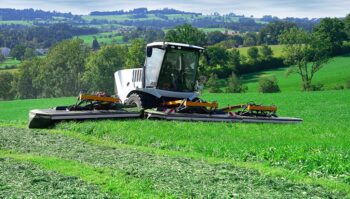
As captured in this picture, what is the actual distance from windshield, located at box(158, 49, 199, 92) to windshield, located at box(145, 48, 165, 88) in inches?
7.1

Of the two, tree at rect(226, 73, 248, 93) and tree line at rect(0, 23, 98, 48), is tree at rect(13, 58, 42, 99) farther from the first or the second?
tree line at rect(0, 23, 98, 48)

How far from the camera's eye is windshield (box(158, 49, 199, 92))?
19.8 meters

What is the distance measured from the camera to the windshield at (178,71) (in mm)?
19844

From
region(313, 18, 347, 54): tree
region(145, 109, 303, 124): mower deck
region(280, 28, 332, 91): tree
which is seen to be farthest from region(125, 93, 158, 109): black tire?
region(313, 18, 347, 54): tree

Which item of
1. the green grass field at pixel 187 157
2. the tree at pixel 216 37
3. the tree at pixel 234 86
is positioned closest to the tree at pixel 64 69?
the tree at pixel 234 86

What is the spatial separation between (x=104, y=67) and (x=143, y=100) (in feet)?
174

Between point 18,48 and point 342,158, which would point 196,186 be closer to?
point 342,158

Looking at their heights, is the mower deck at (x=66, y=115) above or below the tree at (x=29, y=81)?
above

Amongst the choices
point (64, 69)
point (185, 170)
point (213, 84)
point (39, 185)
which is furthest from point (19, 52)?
point (39, 185)

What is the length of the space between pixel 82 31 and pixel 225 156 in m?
178

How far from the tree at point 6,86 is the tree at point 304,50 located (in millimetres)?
44106

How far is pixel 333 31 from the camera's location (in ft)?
241

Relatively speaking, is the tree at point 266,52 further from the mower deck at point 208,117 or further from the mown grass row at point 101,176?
the mown grass row at point 101,176

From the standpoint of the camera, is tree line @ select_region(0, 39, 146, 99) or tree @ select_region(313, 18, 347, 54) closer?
tree @ select_region(313, 18, 347, 54)
